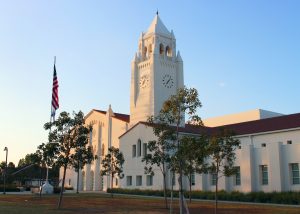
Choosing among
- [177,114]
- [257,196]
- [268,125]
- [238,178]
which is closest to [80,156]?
[177,114]

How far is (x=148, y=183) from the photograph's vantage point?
181 ft

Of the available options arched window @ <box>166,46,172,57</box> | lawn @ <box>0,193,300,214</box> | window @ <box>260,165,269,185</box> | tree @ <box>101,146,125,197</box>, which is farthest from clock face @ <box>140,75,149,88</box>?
lawn @ <box>0,193,300,214</box>

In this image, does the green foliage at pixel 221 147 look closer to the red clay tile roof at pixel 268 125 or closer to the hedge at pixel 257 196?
the hedge at pixel 257 196

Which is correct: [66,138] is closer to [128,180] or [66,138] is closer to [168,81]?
[128,180]

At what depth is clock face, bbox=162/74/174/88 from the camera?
7294 cm

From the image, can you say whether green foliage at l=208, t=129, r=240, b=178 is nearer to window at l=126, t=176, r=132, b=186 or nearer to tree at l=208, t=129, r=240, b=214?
tree at l=208, t=129, r=240, b=214

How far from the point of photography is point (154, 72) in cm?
7144

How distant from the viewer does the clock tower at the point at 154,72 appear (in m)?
71.2

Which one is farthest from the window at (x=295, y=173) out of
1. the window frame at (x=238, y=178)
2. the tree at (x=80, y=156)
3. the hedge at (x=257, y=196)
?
the tree at (x=80, y=156)

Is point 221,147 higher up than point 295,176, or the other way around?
point 221,147

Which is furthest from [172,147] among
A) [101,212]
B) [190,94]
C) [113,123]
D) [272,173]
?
[113,123]

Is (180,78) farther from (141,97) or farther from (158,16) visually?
(158,16)

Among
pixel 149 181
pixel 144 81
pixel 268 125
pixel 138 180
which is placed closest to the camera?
pixel 268 125

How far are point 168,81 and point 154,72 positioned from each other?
3.62 meters
